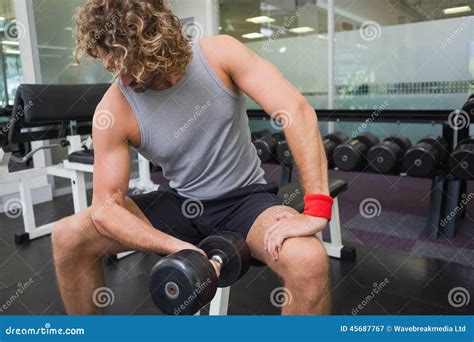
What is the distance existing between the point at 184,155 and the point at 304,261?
1.67ft

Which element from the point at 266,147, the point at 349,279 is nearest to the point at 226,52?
the point at 349,279

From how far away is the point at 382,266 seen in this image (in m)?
2.25

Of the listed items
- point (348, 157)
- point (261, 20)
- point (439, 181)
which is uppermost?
point (261, 20)

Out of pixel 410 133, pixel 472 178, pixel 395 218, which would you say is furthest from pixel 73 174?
pixel 410 133

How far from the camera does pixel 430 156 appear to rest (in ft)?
8.34

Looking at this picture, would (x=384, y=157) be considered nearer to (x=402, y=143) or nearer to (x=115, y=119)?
(x=402, y=143)

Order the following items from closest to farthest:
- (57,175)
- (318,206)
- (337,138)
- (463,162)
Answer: (318,206), (463,162), (57,175), (337,138)

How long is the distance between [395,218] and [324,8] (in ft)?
9.68

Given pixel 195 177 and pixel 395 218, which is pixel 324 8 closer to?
pixel 395 218

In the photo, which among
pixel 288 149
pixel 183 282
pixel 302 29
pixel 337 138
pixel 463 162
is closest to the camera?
pixel 183 282

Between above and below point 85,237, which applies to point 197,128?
above

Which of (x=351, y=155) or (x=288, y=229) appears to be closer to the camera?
(x=288, y=229)

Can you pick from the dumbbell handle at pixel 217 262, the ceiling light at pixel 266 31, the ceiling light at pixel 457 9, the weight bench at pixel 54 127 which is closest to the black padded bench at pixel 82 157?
the weight bench at pixel 54 127

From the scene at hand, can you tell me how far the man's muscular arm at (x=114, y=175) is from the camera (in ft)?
3.75
